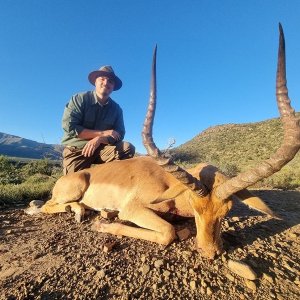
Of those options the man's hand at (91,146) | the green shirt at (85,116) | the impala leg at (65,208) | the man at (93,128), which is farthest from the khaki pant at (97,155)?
the impala leg at (65,208)

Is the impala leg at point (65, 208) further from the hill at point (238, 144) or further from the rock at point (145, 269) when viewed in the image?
the hill at point (238, 144)

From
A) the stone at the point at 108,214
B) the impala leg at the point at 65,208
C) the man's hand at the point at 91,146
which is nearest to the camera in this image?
the stone at the point at 108,214

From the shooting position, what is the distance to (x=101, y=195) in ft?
18.2

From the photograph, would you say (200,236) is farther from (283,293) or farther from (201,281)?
(283,293)

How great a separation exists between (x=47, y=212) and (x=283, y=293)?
4316mm

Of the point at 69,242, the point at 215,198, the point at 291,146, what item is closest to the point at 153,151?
the point at 215,198

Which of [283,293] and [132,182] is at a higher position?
[132,182]

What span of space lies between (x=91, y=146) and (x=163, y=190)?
7.28 feet

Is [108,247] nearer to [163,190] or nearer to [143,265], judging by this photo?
[143,265]

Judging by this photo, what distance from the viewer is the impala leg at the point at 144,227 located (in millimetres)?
3998

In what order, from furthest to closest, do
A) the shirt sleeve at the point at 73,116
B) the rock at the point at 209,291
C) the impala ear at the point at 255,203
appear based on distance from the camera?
the shirt sleeve at the point at 73,116
the impala ear at the point at 255,203
the rock at the point at 209,291

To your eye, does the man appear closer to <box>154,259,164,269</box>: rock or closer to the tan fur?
the tan fur

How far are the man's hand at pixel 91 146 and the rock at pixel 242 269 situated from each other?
3.85m

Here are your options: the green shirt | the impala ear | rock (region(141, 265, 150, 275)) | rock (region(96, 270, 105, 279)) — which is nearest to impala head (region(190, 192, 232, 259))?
the impala ear
